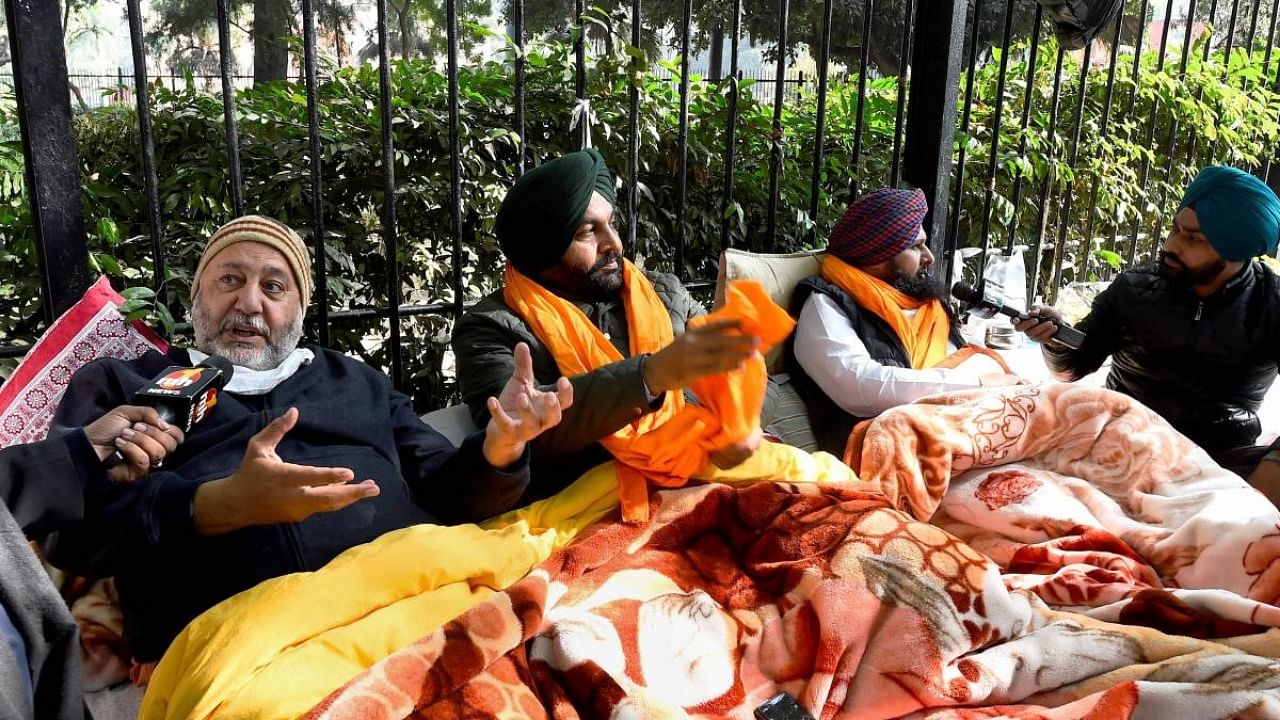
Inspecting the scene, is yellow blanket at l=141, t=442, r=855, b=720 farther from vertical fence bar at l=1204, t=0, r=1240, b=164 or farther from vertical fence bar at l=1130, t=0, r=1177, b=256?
vertical fence bar at l=1204, t=0, r=1240, b=164

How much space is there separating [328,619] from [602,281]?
1.19m

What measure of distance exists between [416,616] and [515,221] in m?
1.15

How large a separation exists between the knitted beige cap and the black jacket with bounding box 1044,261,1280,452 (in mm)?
2518

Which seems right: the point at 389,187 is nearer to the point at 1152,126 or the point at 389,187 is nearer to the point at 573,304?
the point at 573,304

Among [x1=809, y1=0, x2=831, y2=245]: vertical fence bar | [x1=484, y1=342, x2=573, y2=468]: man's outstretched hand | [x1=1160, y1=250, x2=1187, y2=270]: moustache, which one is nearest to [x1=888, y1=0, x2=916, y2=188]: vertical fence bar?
[x1=809, y1=0, x2=831, y2=245]: vertical fence bar

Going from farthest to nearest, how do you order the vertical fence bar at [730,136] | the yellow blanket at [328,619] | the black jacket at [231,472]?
1. the vertical fence bar at [730,136]
2. the black jacket at [231,472]
3. the yellow blanket at [328,619]

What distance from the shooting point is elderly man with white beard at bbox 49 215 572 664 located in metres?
1.78

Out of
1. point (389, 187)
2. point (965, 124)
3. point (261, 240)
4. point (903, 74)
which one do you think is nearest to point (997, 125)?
point (965, 124)

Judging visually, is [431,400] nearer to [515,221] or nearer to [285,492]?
[515,221]

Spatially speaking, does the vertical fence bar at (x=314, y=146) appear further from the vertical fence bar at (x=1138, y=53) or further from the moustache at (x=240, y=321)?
the vertical fence bar at (x=1138, y=53)

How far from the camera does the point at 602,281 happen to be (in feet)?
8.50

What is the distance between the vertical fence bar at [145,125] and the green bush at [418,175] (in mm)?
134

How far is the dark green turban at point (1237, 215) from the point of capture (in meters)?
3.03

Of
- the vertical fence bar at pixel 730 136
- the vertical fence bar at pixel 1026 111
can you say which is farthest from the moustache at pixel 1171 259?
the vertical fence bar at pixel 730 136
